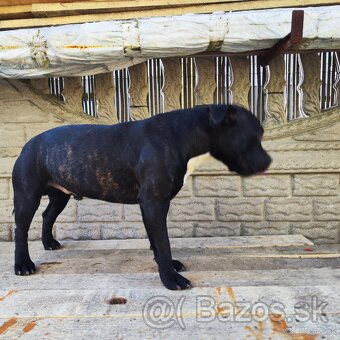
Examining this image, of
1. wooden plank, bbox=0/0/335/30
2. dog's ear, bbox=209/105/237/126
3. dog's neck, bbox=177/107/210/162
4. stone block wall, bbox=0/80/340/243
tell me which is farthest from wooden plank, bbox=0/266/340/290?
wooden plank, bbox=0/0/335/30

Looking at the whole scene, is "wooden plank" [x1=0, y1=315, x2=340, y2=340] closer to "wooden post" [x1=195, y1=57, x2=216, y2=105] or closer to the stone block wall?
the stone block wall

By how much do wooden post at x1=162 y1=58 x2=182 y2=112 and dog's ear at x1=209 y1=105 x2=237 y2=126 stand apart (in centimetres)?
183

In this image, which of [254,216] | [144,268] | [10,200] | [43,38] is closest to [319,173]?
[254,216]

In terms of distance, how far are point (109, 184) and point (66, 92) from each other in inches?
80.3

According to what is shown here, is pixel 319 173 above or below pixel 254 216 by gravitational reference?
above

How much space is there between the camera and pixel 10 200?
429 cm

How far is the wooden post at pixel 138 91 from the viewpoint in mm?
4191

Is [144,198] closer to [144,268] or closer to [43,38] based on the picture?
[144,268]

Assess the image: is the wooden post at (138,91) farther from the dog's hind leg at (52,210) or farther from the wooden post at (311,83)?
the wooden post at (311,83)

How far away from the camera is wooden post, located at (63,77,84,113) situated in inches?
166

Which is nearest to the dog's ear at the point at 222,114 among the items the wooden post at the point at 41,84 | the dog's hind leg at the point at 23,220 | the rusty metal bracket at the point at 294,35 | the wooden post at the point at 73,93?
the rusty metal bracket at the point at 294,35

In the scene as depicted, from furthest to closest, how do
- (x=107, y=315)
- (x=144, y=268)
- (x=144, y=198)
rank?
(x=144, y=268), (x=144, y=198), (x=107, y=315)

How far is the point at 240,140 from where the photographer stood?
2.47 m

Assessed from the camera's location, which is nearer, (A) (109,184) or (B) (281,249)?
(A) (109,184)
